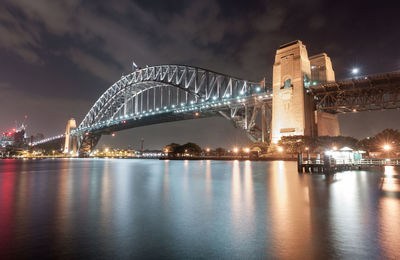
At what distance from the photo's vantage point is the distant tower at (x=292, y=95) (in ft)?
131

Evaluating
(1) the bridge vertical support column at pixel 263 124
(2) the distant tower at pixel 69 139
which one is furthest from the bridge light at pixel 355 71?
(2) the distant tower at pixel 69 139

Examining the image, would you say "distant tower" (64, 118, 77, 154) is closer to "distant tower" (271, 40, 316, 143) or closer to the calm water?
"distant tower" (271, 40, 316, 143)

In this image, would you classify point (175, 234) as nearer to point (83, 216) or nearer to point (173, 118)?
point (83, 216)

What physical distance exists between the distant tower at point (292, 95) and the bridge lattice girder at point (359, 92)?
2.41 meters

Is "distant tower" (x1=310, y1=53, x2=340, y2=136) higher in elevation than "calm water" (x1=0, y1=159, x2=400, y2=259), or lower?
higher

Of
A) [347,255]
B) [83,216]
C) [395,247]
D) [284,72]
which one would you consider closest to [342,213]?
[395,247]

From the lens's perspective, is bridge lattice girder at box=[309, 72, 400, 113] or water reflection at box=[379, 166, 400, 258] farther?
bridge lattice girder at box=[309, 72, 400, 113]

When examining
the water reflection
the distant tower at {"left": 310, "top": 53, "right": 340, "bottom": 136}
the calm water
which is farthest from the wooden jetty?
the distant tower at {"left": 310, "top": 53, "right": 340, "bottom": 136}

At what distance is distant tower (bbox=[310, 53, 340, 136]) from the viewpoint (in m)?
41.7

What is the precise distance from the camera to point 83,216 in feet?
22.8

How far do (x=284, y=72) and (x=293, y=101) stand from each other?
6.18 meters

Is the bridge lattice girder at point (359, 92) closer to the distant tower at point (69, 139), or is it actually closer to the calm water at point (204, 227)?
the calm water at point (204, 227)

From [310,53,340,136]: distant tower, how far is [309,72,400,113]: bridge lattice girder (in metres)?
2.01

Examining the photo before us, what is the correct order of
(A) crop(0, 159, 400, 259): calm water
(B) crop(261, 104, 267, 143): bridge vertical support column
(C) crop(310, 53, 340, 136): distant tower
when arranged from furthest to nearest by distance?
(B) crop(261, 104, 267, 143): bridge vertical support column
(C) crop(310, 53, 340, 136): distant tower
(A) crop(0, 159, 400, 259): calm water
